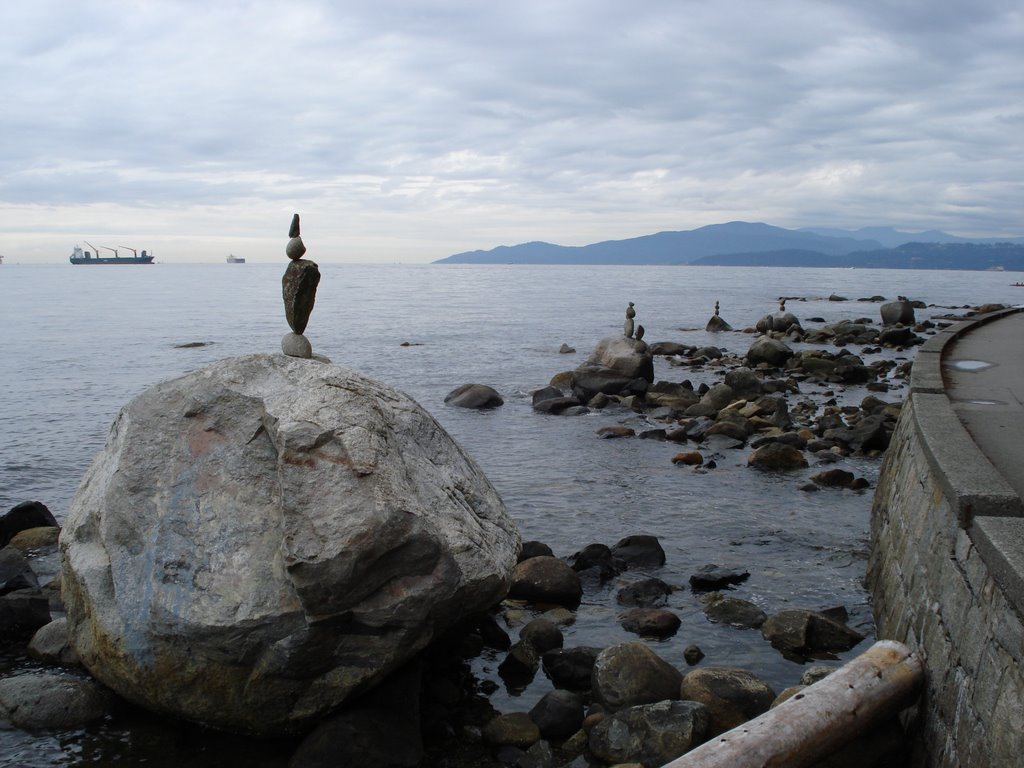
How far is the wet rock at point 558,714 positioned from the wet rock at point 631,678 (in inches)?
9.6

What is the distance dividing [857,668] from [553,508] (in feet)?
25.3

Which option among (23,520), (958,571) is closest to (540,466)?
(23,520)

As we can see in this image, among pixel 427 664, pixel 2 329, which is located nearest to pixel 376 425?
pixel 427 664

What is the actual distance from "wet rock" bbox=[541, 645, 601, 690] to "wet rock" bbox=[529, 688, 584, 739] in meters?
0.47

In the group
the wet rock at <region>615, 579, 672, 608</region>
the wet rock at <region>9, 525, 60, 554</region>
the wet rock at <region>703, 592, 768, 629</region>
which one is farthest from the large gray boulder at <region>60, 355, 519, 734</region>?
the wet rock at <region>9, 525, 60, 554</region>

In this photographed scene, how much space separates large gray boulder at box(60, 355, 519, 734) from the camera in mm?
5840

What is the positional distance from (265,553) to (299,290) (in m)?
3.40

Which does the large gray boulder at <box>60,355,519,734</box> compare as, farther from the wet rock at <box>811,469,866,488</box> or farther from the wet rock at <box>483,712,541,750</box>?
the wet rock at <box>811,469,866,488</box>

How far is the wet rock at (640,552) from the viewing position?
409 inches

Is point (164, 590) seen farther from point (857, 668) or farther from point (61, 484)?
point (61, 484)

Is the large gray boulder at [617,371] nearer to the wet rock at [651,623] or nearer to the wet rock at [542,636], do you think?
the wet rock at [651,623]

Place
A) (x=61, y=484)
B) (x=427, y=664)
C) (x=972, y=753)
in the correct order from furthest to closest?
(x=61, y=484) < (x=427, y=664) < (x=972, y=753)

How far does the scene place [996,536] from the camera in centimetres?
486

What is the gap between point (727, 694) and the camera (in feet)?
21.9
